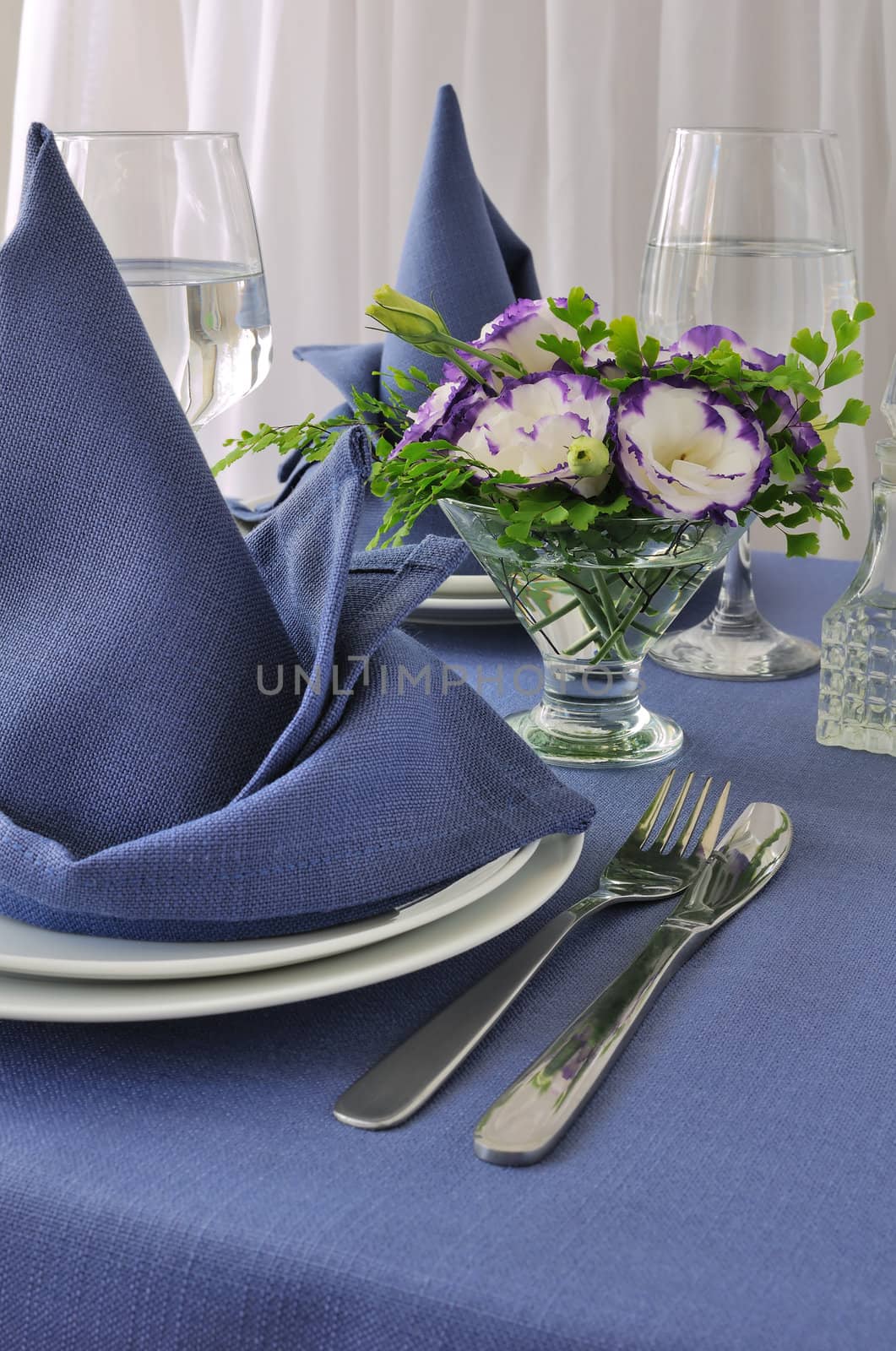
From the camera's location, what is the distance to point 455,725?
536 millimetres

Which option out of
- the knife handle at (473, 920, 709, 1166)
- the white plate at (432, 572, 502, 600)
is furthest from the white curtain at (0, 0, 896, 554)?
the knife handle at (473, 920, 709, 1166)

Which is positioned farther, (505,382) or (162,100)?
(162,100)

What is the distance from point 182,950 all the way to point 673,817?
0.84 ft

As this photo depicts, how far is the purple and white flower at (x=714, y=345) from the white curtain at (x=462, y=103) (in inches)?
52.3

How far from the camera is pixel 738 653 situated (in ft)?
2.88

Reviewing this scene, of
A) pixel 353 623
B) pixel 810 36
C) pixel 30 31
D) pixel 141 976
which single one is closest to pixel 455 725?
pixel 353 623

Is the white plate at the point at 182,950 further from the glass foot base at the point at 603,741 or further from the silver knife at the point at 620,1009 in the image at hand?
the glass foot base at the point at 603,741

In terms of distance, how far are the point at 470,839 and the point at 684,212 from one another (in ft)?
1.52

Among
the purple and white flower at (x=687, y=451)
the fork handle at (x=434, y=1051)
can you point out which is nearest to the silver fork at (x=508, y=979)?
the fork handle at (x=434, y=1051)

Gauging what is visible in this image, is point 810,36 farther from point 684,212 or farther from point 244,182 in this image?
point 244,182

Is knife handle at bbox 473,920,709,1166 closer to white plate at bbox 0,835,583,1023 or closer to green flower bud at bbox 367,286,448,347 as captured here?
white plate at bbox 0,835,583,1023

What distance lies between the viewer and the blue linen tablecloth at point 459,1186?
13.2 inches

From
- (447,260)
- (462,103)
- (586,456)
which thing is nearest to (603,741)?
(586,456)

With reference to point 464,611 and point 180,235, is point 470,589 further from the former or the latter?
point 180,235
